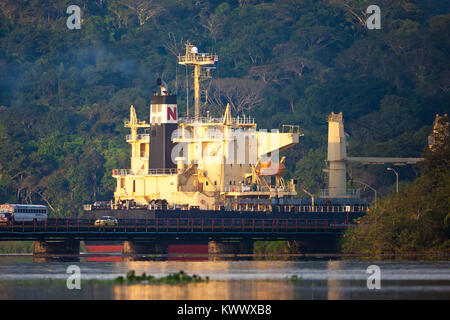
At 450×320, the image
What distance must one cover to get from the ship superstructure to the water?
50.3 ft

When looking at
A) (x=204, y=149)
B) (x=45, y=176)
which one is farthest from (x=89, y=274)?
(x=45, y=176)

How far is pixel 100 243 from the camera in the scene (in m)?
101

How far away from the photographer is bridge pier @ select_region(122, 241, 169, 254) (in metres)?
87.8

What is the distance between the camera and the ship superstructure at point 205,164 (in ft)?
294

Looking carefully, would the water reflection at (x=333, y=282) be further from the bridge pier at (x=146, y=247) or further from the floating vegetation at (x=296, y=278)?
the bridge pier at (x=146, y=247)

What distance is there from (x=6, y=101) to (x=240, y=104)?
100 feet

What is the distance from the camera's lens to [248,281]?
56.4 meters

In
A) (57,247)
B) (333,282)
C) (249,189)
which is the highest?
(249,189)

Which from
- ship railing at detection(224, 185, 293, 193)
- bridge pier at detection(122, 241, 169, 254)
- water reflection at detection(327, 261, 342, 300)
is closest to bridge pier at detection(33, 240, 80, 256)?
bridge pier at detection(122, 241, 169, 254)

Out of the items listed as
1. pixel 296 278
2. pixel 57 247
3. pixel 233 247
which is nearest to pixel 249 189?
pixel 233 247

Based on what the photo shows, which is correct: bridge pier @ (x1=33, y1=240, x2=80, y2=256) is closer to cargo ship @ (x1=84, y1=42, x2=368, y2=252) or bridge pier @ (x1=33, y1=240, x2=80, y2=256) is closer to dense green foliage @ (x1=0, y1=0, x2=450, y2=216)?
cargo ship @ (x1=84, y1=42, x2=368, y2=252)

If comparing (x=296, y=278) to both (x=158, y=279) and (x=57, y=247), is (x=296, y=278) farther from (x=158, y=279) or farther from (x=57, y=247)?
(x=57, y=247)

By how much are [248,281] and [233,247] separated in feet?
102

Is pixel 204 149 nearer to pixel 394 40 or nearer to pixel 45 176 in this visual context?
pixel 45 176
